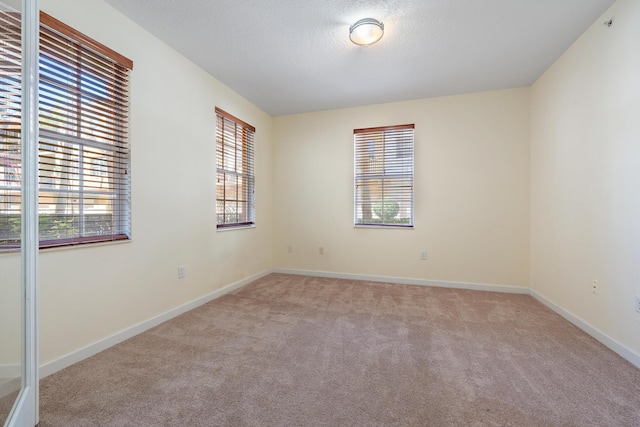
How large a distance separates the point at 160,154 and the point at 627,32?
12.7 feet

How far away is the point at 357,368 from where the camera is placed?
5.99 feet

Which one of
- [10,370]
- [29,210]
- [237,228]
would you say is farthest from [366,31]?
[10,370]

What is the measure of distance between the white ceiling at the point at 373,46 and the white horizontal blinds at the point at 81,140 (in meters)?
0.55

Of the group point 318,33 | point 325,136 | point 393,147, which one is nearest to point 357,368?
point 318,33

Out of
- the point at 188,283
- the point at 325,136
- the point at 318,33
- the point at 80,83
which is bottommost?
the point at 188,283

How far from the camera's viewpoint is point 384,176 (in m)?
4.02

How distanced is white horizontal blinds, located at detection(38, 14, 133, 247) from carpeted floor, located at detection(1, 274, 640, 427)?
3.25ft

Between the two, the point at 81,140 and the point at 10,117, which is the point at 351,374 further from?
the point at 81,140

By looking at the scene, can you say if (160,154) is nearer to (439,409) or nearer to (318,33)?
(318,33)

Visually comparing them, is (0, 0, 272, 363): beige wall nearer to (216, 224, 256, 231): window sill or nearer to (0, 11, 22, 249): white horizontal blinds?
(216, 224, 256, 231): window sill

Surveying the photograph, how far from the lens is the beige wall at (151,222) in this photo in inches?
72.9

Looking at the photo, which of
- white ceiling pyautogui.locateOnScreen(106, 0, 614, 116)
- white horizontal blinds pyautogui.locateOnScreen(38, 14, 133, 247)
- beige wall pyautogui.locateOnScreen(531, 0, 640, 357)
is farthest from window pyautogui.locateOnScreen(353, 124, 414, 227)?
white horizontal blinds pyautogui.locateOnScreen(38, 14, 133, 247)

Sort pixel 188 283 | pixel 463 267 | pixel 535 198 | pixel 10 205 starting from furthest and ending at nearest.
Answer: pixel 463 267
pixel 535 198
pixel 188 283
pixel 10 205

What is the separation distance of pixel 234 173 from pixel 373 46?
7.51 ft
